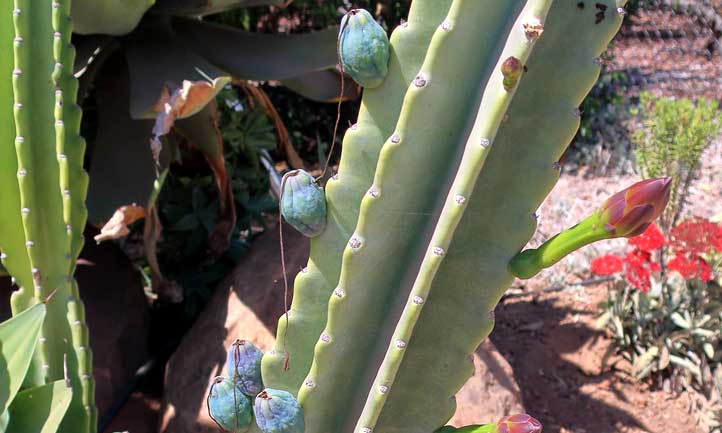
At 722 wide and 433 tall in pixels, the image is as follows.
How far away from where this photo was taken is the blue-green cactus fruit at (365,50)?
2.86 ft

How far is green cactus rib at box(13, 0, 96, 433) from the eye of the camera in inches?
51.1

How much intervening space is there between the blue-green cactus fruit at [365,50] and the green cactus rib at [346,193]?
2 centimetres

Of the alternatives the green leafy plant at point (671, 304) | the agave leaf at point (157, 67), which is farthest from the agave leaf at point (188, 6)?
the green leafy plant at point (671, 304)

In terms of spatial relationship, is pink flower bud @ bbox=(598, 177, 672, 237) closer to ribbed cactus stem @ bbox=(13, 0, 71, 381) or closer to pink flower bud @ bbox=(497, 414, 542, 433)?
pink flower bud @ bbox=(497, 414, 542, 433)

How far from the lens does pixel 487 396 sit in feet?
6.14

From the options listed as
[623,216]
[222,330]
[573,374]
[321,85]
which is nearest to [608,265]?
[573,374]

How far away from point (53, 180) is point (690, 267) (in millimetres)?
1918

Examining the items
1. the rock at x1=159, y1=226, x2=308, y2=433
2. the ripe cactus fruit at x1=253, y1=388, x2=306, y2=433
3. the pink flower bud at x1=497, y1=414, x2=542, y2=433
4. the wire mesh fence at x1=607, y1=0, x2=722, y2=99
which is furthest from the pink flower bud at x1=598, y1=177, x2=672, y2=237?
the wire mesh fence at x1=607, y1=0, x2=722, y2=99

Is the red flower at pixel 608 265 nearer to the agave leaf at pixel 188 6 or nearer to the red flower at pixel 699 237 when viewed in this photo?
the red flower at pixel 699 237

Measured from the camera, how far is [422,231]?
919 mm

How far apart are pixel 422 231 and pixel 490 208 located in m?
0.10

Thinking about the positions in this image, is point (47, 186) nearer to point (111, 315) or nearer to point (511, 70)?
point (111, 315)

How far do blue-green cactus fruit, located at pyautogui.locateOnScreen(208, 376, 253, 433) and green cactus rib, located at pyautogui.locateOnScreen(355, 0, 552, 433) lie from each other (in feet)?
0.77

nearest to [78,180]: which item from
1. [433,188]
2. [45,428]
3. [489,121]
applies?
[45,428]
